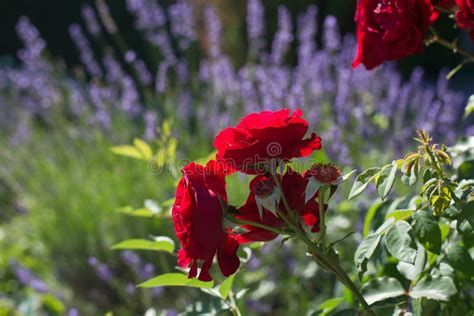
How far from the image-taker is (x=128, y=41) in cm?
803

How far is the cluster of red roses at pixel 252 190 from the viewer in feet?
2.48

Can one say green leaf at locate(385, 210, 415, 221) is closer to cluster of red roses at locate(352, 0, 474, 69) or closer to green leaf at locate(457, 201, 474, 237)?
green leaf at locate(457, 201, 474, 237)

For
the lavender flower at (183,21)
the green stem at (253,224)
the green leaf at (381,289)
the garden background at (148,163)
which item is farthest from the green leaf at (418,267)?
the lavender flower at (183,21)

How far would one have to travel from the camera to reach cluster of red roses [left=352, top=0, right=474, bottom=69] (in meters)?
0.93

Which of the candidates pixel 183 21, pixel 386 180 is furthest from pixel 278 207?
pixel 183 21

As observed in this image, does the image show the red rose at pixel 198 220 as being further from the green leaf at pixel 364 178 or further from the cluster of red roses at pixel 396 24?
the cluster of red roses at pixel 396 24

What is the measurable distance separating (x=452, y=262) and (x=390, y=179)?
0.17 meters

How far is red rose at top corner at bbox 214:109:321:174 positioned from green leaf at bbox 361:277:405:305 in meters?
0.25

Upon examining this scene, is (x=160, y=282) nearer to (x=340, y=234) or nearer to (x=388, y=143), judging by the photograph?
(x=340, y=234)

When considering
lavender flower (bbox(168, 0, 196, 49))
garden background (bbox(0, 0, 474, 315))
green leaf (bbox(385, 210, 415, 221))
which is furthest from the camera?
lavender flower (bbox(168, 0, 196, 49))

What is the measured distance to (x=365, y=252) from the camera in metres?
0.79

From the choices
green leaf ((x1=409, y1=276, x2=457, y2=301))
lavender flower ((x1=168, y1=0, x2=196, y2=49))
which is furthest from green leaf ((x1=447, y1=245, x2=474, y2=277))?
lavender flower ((x1=168, y1=0, x2=196, y2=49))

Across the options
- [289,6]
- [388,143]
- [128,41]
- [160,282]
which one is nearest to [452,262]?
[160,282]

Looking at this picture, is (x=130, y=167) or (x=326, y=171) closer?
(x=326, y=171)
